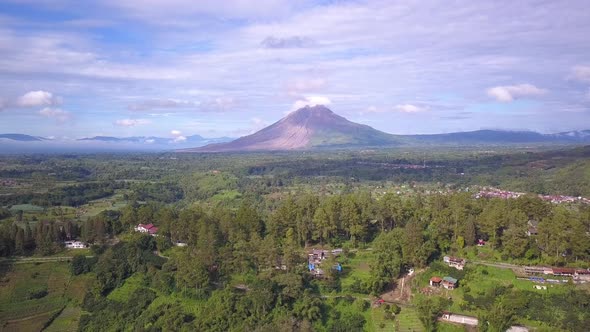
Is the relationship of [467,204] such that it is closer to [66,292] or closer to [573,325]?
[573,325]

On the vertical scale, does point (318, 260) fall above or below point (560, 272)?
below

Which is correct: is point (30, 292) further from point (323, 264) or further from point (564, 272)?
point (564, 272)

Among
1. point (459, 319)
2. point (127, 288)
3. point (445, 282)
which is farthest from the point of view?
point (127, 288)

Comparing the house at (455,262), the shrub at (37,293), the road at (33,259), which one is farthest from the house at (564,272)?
the road at (33,259)

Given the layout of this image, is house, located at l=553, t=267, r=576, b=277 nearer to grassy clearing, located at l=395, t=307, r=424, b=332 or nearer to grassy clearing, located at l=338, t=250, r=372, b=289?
grassy clearing, located at l=395, t=307, r=424, b=332

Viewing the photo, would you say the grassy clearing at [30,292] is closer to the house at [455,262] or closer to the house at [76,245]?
the house at [76,245]

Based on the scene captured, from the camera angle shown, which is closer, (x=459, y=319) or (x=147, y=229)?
(x=459, y=319)

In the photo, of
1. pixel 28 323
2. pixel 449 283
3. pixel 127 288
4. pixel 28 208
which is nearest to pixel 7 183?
pixel 28 208
